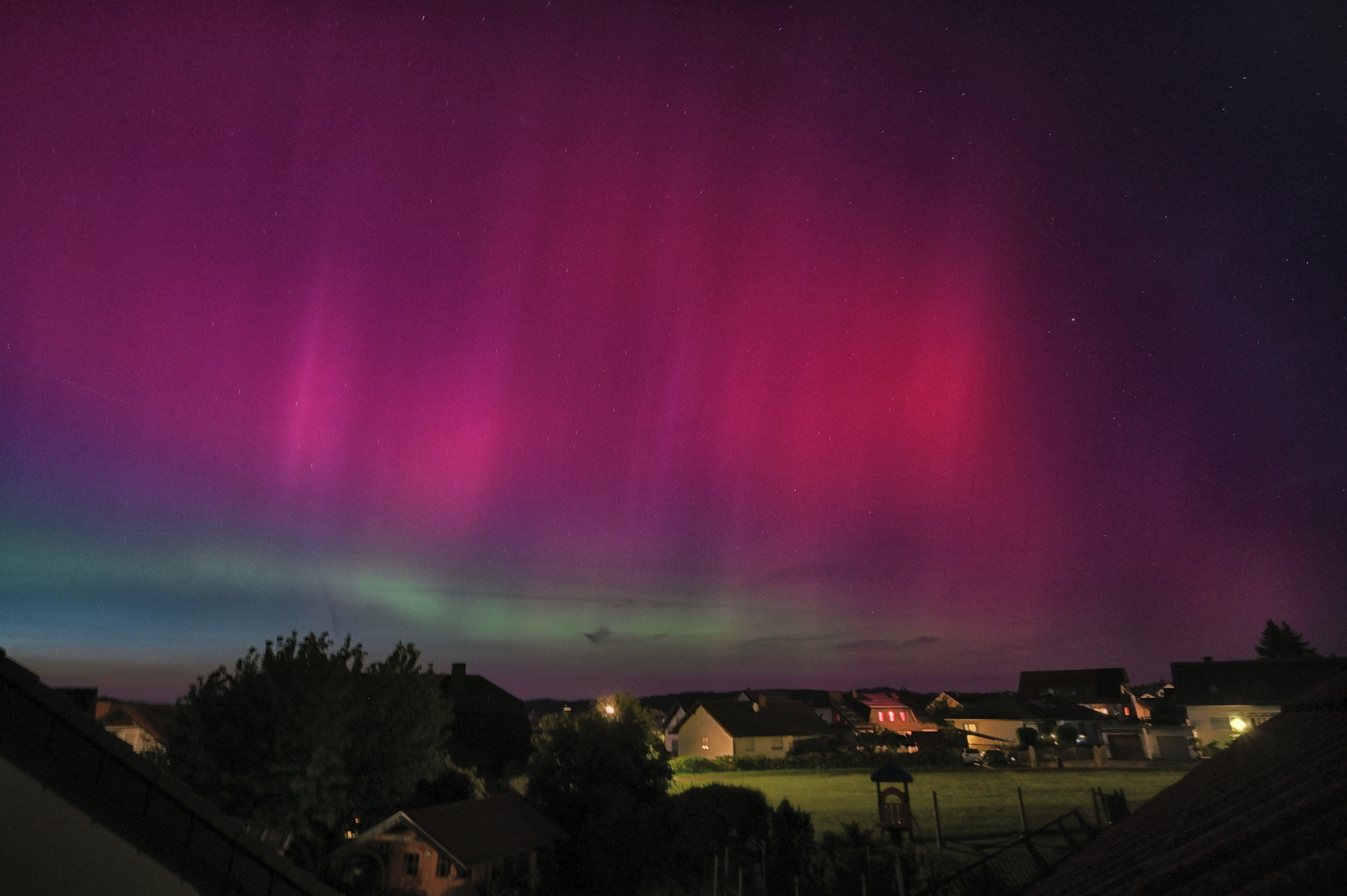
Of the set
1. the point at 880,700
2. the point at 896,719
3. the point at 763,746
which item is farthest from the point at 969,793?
the point at 880,700

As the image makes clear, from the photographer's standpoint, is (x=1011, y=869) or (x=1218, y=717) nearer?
(x=1011, y=869)

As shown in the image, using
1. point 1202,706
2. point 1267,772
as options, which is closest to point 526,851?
point 1267,772

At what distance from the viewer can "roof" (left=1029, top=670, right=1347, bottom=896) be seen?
1295 millimetres

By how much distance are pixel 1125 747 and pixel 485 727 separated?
5493 centimetres

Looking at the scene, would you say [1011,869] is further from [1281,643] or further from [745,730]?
[1281,643]

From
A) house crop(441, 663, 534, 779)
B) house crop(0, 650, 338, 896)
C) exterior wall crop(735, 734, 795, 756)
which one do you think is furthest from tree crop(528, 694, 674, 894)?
exterior wall crop(735, 734, 795, 756)

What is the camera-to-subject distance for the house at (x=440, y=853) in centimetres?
2497

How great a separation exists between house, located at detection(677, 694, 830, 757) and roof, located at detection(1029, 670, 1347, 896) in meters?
76.7

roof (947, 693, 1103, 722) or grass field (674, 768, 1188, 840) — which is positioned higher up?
roof (947, 693, 1103, 722)

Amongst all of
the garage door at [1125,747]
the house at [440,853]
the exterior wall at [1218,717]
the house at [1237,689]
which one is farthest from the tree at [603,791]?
the house at [1237,689]

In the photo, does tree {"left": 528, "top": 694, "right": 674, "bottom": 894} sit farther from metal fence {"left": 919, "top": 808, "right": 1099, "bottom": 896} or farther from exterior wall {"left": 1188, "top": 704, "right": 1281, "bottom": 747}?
exterior wall {"left": 1188, "top": 704, "right": 1281, "bottom": 747}

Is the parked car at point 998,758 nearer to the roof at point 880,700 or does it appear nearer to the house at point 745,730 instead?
the house at point 745,730

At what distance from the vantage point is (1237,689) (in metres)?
62.0

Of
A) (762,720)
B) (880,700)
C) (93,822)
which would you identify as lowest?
(762,720)
